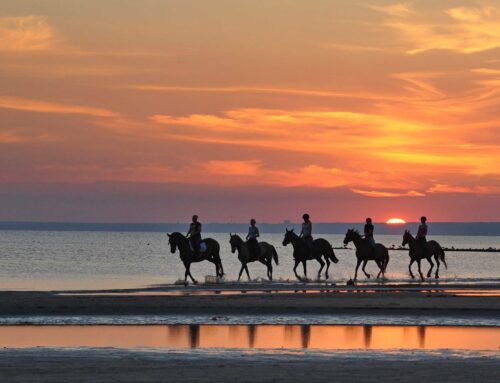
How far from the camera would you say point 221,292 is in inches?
1442

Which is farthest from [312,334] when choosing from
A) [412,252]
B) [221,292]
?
[412,252]

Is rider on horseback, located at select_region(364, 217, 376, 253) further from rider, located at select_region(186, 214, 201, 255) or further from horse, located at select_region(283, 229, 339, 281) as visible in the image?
rider, located at select_region(186, 214, 201, 255)

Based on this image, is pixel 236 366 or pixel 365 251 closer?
pixel 236 366

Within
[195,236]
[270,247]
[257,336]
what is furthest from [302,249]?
[257,336]

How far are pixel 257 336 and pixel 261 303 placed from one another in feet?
26.9

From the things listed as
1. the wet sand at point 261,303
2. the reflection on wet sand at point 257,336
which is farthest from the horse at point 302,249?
the reflection on wet sand at point 257,336

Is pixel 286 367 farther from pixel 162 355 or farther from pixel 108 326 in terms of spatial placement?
pixel 108 326

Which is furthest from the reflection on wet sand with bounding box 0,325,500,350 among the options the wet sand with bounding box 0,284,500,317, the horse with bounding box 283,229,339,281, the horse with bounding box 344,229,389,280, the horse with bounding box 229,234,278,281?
the horse with bounding box 344,229,389,280

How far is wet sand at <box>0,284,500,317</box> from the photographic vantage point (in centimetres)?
2808

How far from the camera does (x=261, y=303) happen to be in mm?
30516

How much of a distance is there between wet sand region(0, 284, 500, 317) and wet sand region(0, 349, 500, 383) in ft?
29.2

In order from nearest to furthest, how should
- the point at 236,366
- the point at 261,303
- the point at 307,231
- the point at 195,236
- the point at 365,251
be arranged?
the point at 236,366, the point at 261,303, the point at 195,236, the point at 307,231, the point at 365,251

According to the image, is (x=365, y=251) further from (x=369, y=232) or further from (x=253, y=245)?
(x=253, y=245)

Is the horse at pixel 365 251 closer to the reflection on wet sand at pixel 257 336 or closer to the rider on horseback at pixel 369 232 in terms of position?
the rider on horseback at pixel 369 232
